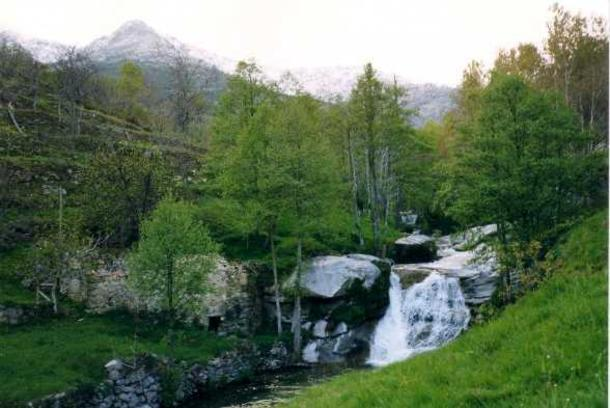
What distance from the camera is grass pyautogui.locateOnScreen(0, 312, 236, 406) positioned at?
25.3m

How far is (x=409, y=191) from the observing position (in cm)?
6197

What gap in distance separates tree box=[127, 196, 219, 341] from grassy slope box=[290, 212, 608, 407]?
2181 centimetres

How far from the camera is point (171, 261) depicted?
3180 cm

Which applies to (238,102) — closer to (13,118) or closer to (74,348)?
(74,348)

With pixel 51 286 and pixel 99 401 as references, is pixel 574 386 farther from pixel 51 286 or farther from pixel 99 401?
pixel 51 286

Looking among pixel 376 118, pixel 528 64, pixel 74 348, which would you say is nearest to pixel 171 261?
pixel 74 348

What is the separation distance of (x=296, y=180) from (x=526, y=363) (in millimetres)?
30974

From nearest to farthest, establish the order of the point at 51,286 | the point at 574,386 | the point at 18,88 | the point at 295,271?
the point at 574,386 < the point at 51,286 < the point at 295,271 < the point at 18,88

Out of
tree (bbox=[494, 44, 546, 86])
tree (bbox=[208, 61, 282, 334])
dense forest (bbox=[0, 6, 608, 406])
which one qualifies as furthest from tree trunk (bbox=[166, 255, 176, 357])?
tree (bbox=[494, 44, 546, 86])

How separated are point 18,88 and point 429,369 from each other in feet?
283

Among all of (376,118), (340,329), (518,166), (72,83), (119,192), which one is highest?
(72,83)

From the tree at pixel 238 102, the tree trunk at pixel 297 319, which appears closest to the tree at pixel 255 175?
the tree at pixel 238 102

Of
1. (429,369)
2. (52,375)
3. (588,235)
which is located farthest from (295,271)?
(429,369)

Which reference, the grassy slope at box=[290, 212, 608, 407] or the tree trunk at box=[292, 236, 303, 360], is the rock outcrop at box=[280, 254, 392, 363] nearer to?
the tree trunk at box=[292, 236, 303, 360]
